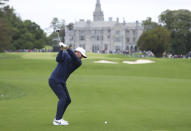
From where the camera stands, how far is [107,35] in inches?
6526

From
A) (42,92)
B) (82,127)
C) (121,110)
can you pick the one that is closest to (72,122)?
(82,127)

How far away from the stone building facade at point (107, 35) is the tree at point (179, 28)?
142 ft

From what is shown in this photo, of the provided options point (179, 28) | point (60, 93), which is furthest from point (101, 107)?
point (179, 28)

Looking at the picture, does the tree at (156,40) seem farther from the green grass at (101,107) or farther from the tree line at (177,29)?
the green grass at (101,107)

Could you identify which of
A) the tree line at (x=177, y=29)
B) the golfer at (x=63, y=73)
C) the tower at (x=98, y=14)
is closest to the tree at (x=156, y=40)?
the tree line at (x=177, y=29)

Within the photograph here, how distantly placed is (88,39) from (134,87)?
144m

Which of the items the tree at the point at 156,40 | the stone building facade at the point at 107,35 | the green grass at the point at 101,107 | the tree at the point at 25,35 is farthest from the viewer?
the stone building facade at the point at 107,35

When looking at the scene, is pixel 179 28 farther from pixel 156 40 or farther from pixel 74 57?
pixel 74 57

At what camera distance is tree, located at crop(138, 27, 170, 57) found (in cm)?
10125

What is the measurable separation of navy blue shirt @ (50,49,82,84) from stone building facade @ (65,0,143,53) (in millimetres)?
151790

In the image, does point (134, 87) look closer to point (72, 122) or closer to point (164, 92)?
point (164, 92)

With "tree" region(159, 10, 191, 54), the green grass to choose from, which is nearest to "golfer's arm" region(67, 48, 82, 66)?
the green grass

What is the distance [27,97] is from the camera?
2114 centimetres

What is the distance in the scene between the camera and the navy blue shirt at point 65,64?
11.2m
